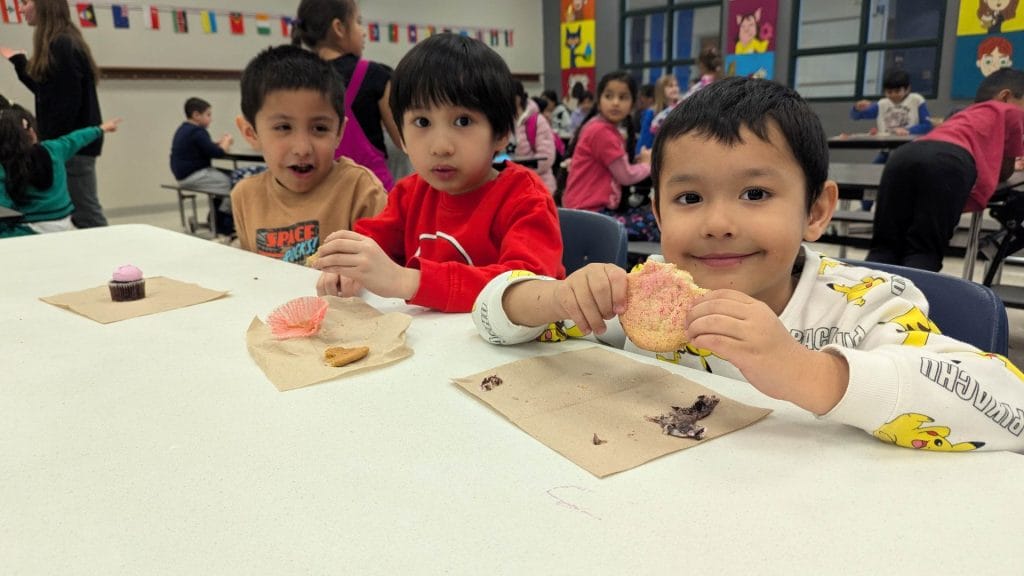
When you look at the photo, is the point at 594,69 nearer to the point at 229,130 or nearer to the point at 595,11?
the point at 595,11

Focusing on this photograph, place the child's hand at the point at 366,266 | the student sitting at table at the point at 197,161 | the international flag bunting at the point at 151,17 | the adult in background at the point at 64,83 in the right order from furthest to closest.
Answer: the international flag bunting at the point at 151,17 → the student sitting at table at the point at 197,161 → the adult in background at the point at 64,83 → the child's hand at the point at 366,266

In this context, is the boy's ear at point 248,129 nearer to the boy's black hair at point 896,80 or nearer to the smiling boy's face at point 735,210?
the smiling boy's face at point 735,210

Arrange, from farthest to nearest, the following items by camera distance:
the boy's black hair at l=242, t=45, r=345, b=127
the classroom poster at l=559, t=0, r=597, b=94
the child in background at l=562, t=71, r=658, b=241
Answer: the classroom poster at l=559, t=0, r=597, b=94
the child in background at l=562, t=71, r=658, b=241
the boy's black hair at l=242, t=45, r=345, b=127

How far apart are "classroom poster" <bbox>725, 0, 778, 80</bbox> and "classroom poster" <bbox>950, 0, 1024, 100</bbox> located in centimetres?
193

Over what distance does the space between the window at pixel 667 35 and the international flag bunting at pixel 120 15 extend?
642 centimetres

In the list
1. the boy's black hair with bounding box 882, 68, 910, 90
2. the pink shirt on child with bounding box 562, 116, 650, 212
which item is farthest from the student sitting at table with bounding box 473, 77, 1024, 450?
the boy's black hair with bounding box 882, 68, 910, 90

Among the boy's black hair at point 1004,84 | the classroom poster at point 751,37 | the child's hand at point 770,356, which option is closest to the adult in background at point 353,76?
the child's hand at point 770,356

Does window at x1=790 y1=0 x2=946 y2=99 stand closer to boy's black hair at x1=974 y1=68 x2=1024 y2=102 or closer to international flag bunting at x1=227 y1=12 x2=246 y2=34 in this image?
boy's black hair at x1=974 y1=68 x2=1024 y2=102

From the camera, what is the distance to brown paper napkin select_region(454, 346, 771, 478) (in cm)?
66

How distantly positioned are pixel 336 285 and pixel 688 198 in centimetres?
66

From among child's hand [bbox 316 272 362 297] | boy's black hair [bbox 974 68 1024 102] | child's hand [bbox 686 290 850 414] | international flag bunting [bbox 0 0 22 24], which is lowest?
child's hand [bbox 316 272 362 297]

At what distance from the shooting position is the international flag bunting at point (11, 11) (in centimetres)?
590

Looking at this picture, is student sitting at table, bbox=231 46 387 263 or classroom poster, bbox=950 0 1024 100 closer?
student sitting at table, bbox=231 46 387 263

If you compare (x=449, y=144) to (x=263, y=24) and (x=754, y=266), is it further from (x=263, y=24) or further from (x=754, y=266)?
(x=263, y=24)
